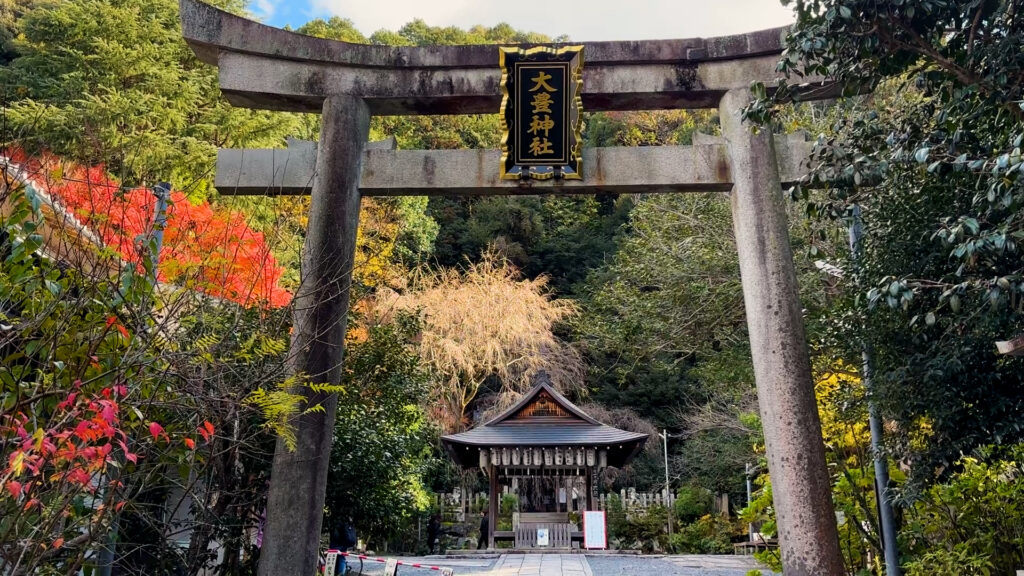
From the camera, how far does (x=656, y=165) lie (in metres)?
6.86

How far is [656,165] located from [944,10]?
9.48 ft

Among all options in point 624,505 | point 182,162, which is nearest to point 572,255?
point 624,505

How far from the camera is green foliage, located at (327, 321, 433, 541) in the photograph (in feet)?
27.3

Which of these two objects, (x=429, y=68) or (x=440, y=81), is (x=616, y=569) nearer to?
(x=440, y=81)

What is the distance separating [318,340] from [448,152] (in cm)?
208

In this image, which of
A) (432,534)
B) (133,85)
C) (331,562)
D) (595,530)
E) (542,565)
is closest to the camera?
(331,562)

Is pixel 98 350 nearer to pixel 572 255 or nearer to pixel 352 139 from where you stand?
pixel 352 139

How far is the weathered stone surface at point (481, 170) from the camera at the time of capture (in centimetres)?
681

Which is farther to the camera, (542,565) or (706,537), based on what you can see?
(706,537)

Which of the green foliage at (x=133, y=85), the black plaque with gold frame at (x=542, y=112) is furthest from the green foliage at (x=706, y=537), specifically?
the black plaque with gold frame at (x=542, y=112)

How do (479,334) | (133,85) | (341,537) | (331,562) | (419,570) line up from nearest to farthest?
1. (331,562)
2. (341,537)
3. (419,570)
4. (133,85)
5. (479,334)

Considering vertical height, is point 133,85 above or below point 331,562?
above

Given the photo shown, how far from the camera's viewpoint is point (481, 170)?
6.97 meters

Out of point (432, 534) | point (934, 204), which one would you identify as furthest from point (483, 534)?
point (934, 204)
